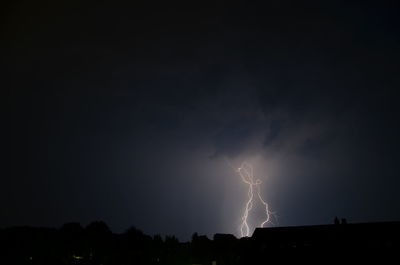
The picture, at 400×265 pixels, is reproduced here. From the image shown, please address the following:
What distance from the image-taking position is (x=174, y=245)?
65.9 m

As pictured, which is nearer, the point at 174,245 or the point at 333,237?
the point at 333,237

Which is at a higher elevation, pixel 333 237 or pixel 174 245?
pixel 174 245

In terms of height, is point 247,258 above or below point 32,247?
below

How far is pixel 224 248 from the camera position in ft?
203

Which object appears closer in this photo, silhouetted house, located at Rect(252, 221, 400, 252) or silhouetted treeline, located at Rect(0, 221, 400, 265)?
silhouetted house, located at Rect(252, 221, 400, 252)

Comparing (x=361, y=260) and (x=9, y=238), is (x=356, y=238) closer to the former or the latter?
(x=361, y=260)

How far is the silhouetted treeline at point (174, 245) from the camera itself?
1213 inches

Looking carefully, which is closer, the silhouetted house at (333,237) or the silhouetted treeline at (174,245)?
the silhouetted house at (333,237)

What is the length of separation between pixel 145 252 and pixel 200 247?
443 inches

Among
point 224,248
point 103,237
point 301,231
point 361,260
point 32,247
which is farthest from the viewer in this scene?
point 103,237

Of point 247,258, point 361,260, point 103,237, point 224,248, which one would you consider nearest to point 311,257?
point 361,260

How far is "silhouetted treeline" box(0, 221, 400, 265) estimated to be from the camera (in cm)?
3081

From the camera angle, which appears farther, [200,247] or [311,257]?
[200,247]

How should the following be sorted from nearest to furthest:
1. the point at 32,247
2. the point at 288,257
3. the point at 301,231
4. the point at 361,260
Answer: the point at 361,260 → the point at 288,257 → the point at 301,231 → the point at 32,247
